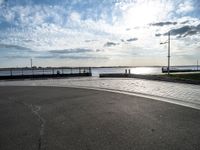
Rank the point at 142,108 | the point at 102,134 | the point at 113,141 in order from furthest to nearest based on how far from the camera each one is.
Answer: the point at 142,108 → the point at 102,134 → the point at 113,141

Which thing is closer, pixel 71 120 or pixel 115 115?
pixel 71 120

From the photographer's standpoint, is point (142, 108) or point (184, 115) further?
point (142, 108)

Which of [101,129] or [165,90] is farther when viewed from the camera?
[165,90]

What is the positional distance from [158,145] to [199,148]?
79 centimetres

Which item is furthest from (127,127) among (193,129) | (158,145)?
(193,129)

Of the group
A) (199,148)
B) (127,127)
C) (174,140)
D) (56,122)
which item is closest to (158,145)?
(174,140)

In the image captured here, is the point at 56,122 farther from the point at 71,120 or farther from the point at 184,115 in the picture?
the point at 184,115

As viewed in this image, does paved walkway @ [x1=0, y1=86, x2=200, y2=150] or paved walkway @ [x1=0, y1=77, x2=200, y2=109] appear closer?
paved walkway @ [x1=0, y1=86, x2=200, y2=150]

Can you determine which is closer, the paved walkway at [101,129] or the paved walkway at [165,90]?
the paved walkway at [101,129]

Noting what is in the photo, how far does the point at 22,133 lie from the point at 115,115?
298 cm

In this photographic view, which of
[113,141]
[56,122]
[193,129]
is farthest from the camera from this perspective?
[56,122]

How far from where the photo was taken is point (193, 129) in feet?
15.7

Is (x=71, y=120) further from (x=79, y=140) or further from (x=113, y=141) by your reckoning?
(x=113, y=141)

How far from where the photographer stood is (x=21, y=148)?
375 centimetres
